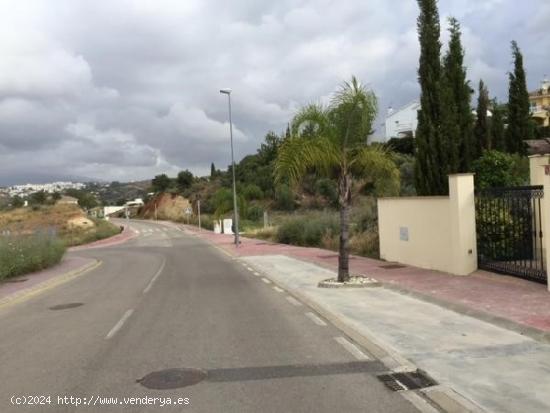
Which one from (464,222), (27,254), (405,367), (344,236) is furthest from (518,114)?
(405,367)

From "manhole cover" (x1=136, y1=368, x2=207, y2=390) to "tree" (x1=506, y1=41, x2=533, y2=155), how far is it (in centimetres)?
2432

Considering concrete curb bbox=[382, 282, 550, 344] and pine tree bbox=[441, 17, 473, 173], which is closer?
concrete curb bbox=[382, 282, 550, 344]

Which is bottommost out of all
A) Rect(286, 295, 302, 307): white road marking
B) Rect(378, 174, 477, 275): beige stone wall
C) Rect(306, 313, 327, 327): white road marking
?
Rect(286, 295, 302, 307): white road marking

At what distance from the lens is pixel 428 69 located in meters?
19.6

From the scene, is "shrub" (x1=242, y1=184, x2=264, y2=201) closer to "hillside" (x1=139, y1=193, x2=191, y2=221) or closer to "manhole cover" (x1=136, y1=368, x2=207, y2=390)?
"hillside" (x1=139, y1=193, x2=191, y2=221)

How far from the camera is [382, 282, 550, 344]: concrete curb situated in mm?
8313

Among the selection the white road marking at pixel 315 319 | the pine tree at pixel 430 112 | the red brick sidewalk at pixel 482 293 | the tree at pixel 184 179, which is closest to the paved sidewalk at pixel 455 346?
the white road marking at pixel 315 319

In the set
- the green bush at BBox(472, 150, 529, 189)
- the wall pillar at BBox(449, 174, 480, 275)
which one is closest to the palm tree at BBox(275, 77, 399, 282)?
the wall pillar at BBox(449, 174, 480, 275)

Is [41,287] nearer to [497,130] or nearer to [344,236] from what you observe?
[344,236]

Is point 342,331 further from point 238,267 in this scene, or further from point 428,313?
point 238,267

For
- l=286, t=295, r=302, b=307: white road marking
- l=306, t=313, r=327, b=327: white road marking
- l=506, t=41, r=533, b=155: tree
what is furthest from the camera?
l=506, t=41, r=533, b=155: tree

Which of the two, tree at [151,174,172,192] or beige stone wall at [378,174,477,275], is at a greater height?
tree at [151,174,172,192]

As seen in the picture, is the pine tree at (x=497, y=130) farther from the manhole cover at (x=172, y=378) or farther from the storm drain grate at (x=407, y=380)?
the manhole cover at (x=172, y=378)

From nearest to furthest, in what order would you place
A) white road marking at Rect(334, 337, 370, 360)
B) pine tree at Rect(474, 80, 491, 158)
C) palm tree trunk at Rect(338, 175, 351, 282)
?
white road marking at Rect(334, 337, 370, 360)
palm tree trunk at Rect(338, 175, 351, 282)
pine tree at Rect(474, 80, 491, 158)
